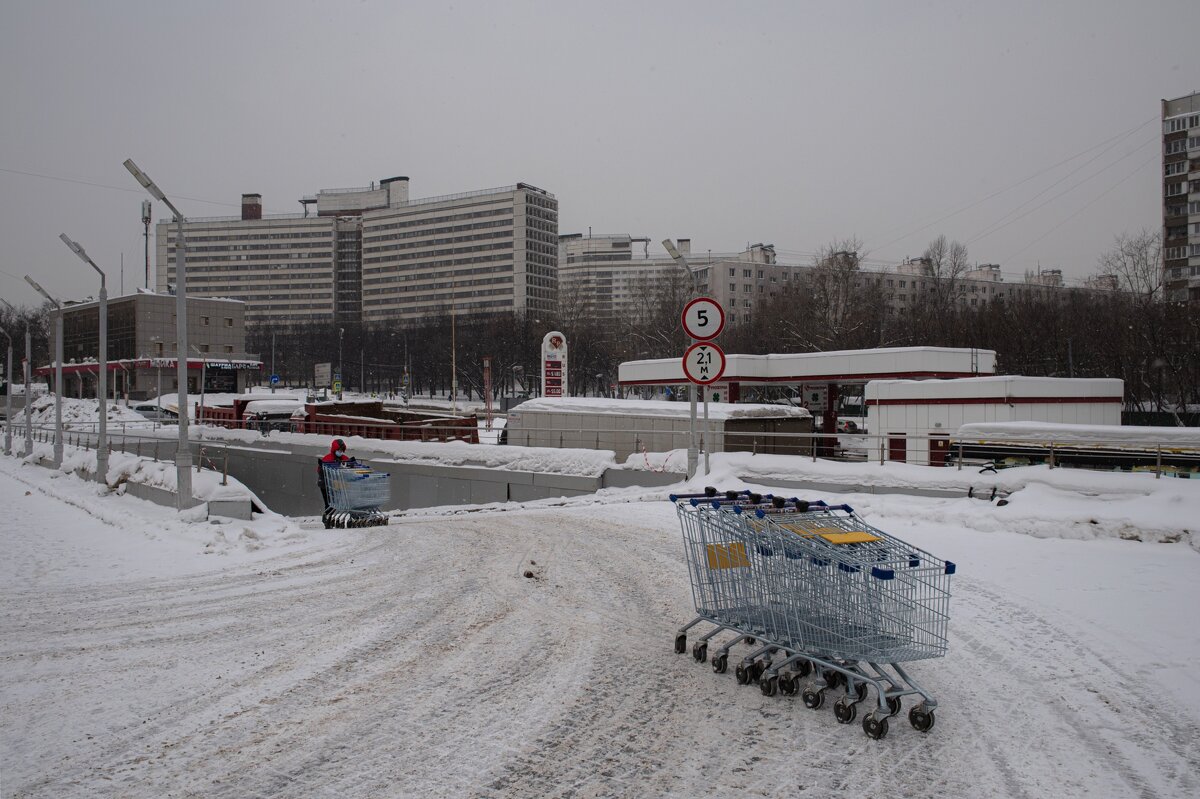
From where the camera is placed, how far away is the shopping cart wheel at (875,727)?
5.33 meters

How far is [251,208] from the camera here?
172 meters

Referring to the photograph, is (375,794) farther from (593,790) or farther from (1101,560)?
(1101,560)

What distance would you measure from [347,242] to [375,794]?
178 metres

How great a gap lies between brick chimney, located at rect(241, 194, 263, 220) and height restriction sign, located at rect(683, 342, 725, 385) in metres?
174

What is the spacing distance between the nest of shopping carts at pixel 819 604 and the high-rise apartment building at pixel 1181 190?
7712 cm

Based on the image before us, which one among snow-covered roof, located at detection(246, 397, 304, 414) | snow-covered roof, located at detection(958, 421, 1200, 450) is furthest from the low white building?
snow-covered roof, located at detection(246, 397, 304, 414)

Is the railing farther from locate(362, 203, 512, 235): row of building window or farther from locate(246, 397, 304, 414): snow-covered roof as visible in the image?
locate(362, 203, 512, 235): row of building window

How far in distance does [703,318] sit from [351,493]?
7.95 metres

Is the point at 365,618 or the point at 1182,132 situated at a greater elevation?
the point at 1182,132

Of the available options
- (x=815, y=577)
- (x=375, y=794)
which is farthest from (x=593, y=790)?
(x=815, y=577)

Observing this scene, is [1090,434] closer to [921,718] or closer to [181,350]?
[921,718]

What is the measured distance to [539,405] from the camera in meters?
26.4

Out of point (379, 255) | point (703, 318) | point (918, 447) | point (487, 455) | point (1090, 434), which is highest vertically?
point (379, 255)

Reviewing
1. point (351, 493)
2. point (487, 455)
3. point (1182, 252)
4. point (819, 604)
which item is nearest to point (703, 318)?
point (351, 493)
